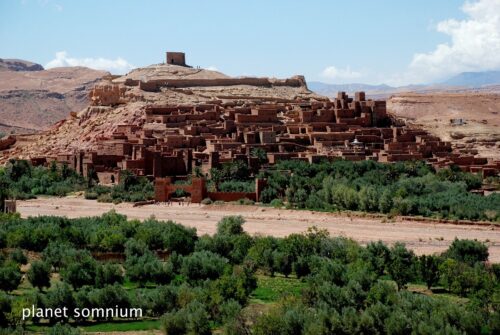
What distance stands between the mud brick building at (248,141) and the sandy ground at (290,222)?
188 centimetres

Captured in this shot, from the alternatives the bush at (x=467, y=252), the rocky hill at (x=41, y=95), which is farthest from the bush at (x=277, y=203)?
the rocky hill at (x=41, y=95)

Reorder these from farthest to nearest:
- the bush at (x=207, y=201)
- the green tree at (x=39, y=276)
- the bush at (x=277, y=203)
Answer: the bush at (x=207, y=201), the bush at (x=277, y=203), the green tree at (x=39, y=276)

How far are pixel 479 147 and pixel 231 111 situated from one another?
14.6 m

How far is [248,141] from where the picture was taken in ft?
149

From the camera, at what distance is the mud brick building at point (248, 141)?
1663 inches

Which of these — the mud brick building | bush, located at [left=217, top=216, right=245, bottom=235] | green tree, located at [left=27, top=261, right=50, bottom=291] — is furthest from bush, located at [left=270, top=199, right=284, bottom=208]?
green tree, located at [left=27, top=261, right=50, bottom=291]

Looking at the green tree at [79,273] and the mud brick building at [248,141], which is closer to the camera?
the green tree at [79,273]

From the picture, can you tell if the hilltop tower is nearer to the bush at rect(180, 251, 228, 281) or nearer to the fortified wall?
the fortified wall

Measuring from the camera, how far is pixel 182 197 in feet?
128

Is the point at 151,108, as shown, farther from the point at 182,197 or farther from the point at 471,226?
the point at 471,226

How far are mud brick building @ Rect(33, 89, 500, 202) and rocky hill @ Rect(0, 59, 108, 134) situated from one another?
4290 cm

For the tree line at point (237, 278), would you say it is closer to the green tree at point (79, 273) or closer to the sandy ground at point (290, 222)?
the green tree at point (79, 273)

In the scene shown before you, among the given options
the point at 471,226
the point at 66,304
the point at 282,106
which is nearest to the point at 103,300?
the point at 66,304

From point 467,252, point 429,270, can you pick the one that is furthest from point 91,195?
point 429,270
